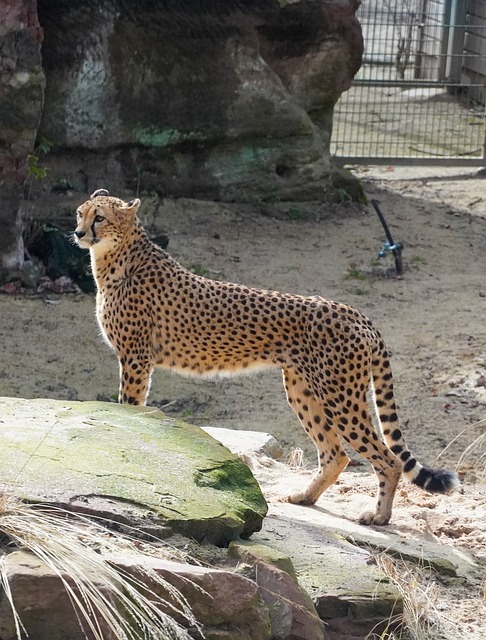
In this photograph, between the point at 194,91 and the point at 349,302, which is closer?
the point at 349,302

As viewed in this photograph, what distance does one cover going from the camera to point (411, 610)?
3910 millimetres

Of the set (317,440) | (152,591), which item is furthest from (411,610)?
(317,440)

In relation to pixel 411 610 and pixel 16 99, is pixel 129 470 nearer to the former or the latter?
pixel 411 610

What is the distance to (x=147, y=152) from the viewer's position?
10227 mm

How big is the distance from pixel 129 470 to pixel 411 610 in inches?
42.8

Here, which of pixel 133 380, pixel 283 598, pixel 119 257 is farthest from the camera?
pixel 119 257

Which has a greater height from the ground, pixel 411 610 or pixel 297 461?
pixel 411 610

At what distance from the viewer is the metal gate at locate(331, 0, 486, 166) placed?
12453mm

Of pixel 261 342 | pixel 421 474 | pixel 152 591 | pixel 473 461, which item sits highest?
pixel 261 342

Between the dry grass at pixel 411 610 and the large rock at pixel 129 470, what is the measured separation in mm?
529

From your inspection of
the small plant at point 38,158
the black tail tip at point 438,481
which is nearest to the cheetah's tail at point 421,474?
the black tail tip at point 438,481

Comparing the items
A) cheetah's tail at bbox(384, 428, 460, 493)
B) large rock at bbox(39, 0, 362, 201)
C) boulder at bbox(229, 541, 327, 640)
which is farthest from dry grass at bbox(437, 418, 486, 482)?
large rock at bbox(39, 0, 362, 201)

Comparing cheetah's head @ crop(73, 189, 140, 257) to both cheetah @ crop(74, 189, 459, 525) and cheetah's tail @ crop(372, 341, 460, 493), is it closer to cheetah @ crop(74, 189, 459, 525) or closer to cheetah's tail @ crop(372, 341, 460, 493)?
cheetah @ crop(74, 189, 459, 525)

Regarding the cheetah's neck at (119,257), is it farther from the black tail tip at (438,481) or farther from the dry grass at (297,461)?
the black tail tip at (438,481)
